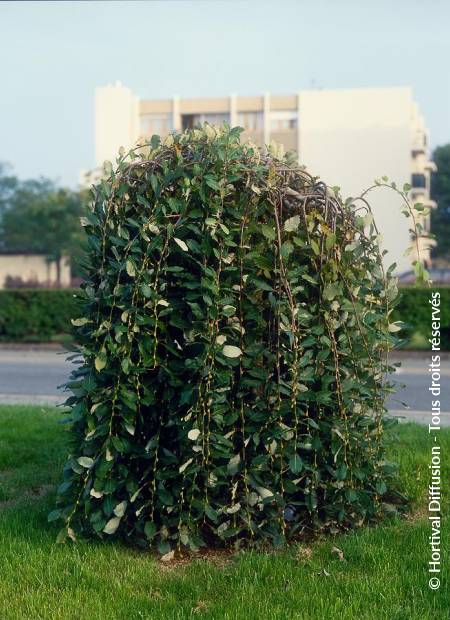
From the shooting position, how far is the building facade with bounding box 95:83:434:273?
55.4 m

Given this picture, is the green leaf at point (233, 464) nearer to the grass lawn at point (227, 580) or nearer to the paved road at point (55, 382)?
the grass lawn at point (227, 580)

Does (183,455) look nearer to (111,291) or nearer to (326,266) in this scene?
(111,291)

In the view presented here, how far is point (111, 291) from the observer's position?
389 centimetres

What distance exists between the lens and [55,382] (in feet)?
38.6

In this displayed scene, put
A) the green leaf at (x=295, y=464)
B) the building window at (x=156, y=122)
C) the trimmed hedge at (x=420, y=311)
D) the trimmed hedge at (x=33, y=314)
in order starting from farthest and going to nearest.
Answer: the building window at (x=156, y=122)
the trimmed hedge at (x=33, y=314)
the trimmed hedge at (x=420, y=311)
the green leaf at (x=295, y=464)

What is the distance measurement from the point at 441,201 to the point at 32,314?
5392 cm

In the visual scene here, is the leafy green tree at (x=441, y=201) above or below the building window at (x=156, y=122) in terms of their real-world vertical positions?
below

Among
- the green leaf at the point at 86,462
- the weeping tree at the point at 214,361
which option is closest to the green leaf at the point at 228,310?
the weeping tree at the point at 214,361

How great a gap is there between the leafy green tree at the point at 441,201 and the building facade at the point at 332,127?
347 centimetres

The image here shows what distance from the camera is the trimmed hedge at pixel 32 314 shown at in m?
18.5

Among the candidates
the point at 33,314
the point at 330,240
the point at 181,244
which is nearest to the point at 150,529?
the point at 181,244

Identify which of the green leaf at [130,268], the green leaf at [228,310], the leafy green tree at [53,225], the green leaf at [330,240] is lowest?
the green leaf at [228,310]

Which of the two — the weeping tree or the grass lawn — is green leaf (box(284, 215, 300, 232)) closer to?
the weeping tree

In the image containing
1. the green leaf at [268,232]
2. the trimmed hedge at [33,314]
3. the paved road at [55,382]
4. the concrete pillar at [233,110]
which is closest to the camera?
the green leaf at [268,232]
